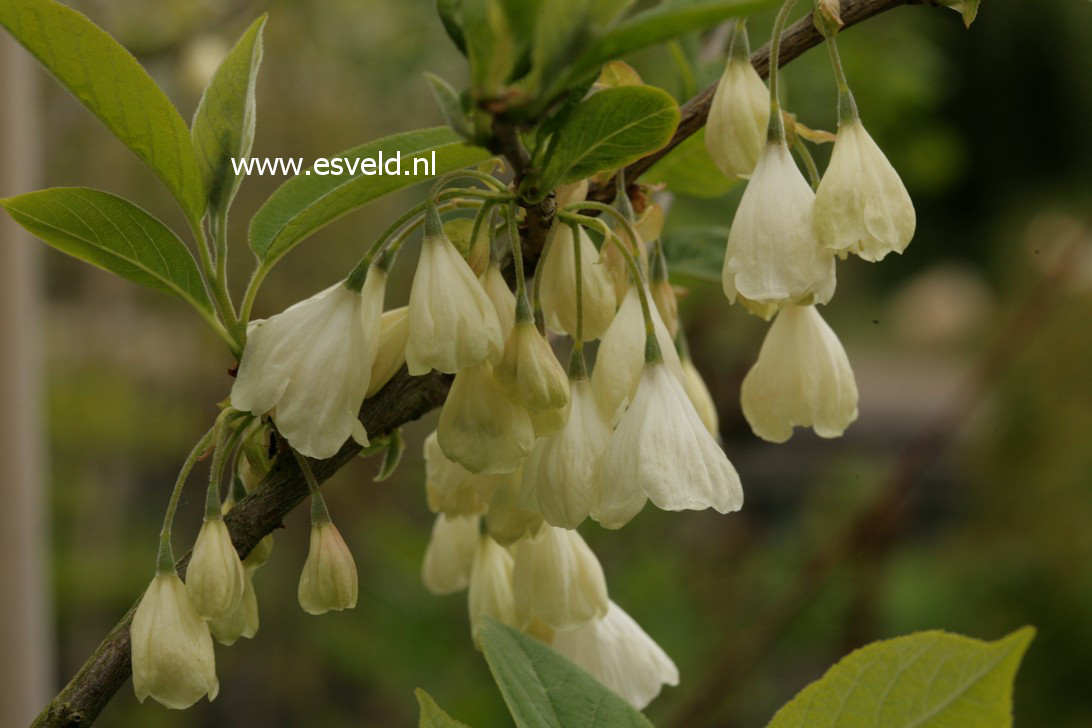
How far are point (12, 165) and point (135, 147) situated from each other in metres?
0.87

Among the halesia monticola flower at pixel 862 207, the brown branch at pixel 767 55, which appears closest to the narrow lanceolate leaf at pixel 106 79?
the brown branch at pixel 767 55

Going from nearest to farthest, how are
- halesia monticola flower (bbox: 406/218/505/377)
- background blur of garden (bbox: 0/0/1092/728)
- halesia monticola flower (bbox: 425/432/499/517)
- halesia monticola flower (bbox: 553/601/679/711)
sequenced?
halesia monticola flower (bbox: 406/218/505/377) < halesia monticola flower (bbox: 425/432/499/517) < halesia monticola flower (bbox: 553/601/679/711) < background blur of garden (bbox: 0/0/1092/728)

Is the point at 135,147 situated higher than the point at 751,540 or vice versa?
the point at 135,147

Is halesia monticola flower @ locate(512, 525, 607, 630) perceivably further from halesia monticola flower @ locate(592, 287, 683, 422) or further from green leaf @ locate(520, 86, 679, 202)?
green leaf @ locate(520, 86, 679, 202)

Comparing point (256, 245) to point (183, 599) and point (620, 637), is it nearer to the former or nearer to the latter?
point (183, 599)

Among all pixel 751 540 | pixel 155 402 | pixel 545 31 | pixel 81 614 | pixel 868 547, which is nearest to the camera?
pixel 545 31

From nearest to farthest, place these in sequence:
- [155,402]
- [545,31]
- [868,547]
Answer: [545,31], [868,547], [155,402]

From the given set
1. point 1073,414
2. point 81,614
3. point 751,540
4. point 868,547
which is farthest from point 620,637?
point 81,614

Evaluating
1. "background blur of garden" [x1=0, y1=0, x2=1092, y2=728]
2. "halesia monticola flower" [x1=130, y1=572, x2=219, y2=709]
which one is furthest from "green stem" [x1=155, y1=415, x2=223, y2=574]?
"background blur of garden" [x1=0, y1=0, x2=1092, y2=728]

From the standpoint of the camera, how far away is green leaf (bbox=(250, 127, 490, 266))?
0.56 metres

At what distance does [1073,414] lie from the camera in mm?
2854

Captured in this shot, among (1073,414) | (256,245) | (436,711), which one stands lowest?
(1073,414)

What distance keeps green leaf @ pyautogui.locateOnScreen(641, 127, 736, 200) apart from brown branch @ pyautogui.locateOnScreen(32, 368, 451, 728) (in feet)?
0.93

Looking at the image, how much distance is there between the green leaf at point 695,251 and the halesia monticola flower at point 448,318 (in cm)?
33
